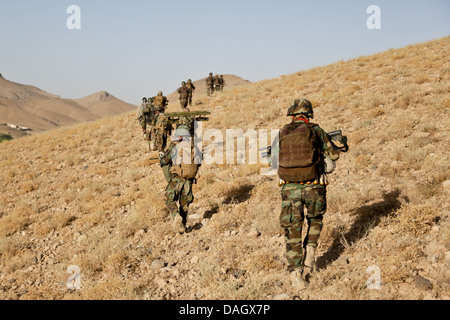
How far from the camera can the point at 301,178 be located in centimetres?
375

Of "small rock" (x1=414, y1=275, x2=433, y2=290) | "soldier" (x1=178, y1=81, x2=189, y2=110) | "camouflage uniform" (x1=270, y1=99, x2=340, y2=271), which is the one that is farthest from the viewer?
"soldier" (x1=178, y1=81, x2=189, y2=110)

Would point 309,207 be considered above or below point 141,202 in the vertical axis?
above

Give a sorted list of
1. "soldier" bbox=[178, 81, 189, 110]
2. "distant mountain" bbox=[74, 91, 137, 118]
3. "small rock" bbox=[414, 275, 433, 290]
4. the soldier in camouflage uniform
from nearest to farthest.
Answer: "small rock" bbox=[414, 275, 433, 290] < the soldier in camouflage uniform < "soldier" bbox=[178, 81, 189, 110] < "distant mountain" bbox=[74, 91, 137, 118]

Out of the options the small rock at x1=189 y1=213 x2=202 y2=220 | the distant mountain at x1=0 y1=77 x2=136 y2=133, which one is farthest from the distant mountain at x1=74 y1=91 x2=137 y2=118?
the small rock at x1=189 y1=213 x2=202 y2=220

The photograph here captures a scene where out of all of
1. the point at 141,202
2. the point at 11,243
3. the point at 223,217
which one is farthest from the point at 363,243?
the point at 11,243

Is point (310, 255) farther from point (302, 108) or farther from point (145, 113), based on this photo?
point (145, 113)

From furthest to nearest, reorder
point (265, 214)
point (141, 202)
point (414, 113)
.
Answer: point (414, 113) < point (141, 202) < point (265, 214)

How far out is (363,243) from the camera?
435 cm

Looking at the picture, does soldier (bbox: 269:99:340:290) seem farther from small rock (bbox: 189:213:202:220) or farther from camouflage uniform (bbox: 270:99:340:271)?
small rock (bbox: 189:213:202:220)

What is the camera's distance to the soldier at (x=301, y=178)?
372 centimetres

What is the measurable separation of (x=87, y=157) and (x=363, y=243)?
12420mm

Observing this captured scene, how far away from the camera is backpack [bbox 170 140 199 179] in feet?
19.5
